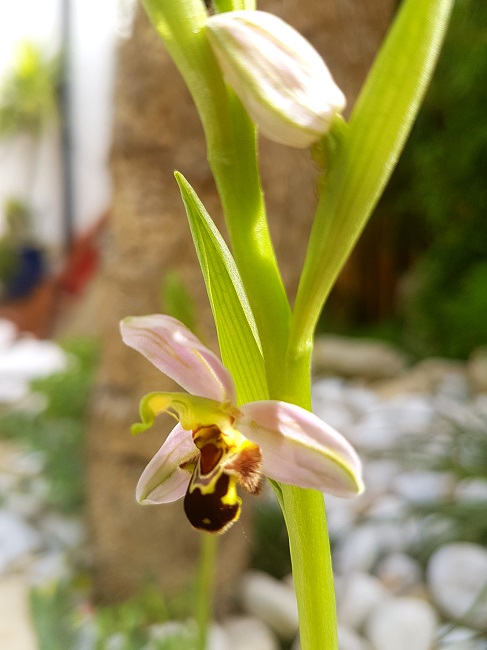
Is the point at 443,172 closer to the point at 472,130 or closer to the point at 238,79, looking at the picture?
the point at 472,130

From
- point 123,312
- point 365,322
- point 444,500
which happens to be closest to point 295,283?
point 123,312

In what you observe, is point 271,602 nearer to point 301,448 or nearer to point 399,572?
point 399,572

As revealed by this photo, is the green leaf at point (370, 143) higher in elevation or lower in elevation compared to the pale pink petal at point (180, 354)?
higher

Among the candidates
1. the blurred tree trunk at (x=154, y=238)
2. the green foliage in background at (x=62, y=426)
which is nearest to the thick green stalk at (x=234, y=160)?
the blurred tree trunk at (x=154, y=238)

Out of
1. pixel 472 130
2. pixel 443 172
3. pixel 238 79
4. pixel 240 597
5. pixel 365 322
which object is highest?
pixel 238 79

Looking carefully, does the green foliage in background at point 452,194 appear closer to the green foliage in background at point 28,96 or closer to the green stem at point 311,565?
the green foliage in background at point 28,96
